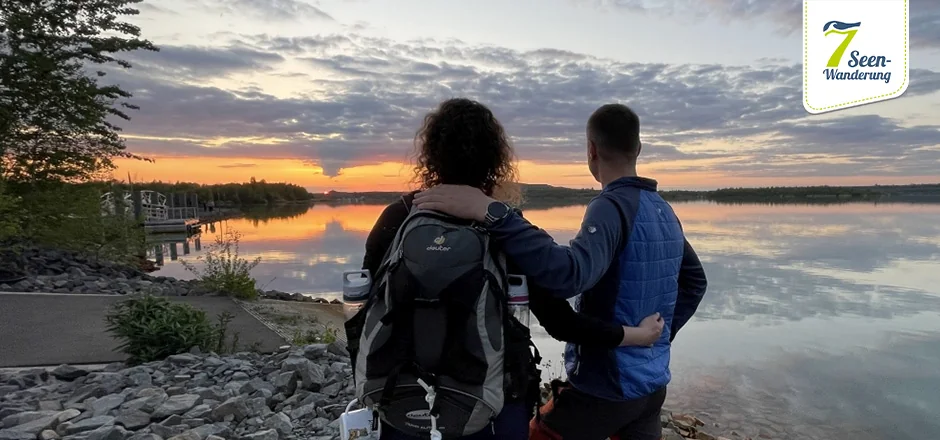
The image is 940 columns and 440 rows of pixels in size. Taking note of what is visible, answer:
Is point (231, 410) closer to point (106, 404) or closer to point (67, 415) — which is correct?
point (106, 404)

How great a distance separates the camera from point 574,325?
6.64 ft

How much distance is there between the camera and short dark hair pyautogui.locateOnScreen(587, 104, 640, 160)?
7.27ft

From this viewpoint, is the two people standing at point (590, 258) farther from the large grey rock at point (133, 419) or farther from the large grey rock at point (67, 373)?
the large grey rock at point (67, 373)

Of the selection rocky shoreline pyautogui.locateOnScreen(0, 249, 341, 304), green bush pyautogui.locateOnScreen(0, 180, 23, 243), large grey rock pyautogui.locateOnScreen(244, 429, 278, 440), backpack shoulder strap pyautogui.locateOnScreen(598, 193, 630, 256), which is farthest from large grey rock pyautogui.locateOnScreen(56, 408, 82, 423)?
green bush pyautogui.locateOnScreen(0, 180, 23, 243)

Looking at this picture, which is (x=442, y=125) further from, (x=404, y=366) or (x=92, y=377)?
(x=92, y=377)

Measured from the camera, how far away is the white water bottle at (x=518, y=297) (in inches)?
71.6

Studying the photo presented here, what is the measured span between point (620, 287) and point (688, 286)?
0.59 metres

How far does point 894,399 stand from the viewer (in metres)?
7.05

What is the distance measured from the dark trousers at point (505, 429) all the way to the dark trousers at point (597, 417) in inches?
15.2

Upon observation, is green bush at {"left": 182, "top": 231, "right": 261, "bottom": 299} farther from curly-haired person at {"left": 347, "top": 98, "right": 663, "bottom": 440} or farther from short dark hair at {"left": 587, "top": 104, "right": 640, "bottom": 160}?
short dark hair at {"left": 587, "top": 104, "right": 640, "bottom": 160}

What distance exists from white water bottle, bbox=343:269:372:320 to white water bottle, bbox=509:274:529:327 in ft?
1.52

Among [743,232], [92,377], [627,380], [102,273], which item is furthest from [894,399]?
[743,232]

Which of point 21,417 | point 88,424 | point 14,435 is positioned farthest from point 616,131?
point 21,417

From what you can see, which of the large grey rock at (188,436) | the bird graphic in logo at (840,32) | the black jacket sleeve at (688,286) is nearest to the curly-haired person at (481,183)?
the black jacket sleeve at (688,286)
